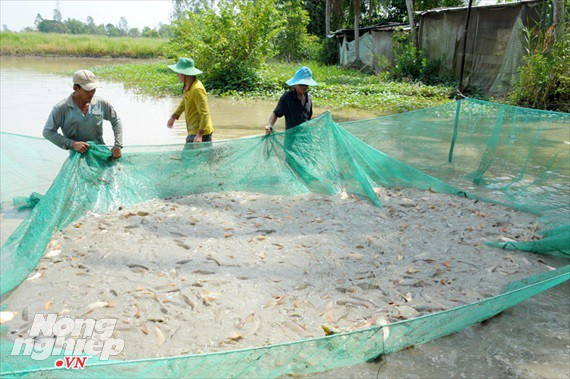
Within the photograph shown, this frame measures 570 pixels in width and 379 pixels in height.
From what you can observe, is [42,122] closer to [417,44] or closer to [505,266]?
[505,266]

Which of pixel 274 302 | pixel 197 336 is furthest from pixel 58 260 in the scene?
pixel 274 302

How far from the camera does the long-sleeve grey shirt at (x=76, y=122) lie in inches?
148

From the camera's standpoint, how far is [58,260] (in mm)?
3236

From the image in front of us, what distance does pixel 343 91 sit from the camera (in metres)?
13.5

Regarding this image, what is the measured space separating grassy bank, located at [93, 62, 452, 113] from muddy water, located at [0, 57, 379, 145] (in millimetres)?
625

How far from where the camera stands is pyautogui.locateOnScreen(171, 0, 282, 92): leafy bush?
588 inches

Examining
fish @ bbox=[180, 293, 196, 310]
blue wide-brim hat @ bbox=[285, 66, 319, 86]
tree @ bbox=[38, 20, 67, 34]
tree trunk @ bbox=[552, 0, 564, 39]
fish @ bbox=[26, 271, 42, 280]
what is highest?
tree @ bbox=[38, 20, 67, 34]

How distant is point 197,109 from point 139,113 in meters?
6.93

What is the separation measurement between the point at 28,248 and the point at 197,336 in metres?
1.41

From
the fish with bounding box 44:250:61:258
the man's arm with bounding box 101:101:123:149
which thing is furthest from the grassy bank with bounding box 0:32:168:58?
the fish with bounding box 44:250:61:258

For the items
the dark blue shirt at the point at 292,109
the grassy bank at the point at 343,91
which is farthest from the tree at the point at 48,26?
the dark blue shirt at the point at 292,109

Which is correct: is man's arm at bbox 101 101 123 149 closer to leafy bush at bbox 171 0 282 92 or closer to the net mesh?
the net mesh

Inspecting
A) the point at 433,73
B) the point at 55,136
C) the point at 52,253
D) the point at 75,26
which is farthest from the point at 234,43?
the point at 75,26

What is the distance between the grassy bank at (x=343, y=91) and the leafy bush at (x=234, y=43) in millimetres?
401
